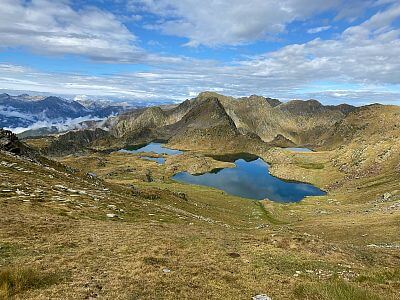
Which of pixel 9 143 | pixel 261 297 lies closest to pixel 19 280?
pixel 261 297

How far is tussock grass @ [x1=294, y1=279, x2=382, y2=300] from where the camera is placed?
1559cm

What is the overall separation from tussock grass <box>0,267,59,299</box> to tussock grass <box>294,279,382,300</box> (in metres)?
12.3

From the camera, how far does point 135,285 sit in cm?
1720

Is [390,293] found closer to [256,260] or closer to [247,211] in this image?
[256,260]

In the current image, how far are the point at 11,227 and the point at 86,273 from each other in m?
10.5

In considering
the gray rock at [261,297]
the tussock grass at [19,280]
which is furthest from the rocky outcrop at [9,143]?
the gray rock at [261,297]

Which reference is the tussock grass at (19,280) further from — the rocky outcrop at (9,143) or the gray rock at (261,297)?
the rocky outcrop at (9,143)

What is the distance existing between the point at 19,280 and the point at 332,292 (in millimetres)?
14501

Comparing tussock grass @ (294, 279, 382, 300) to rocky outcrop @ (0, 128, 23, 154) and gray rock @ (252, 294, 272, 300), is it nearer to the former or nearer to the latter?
gray rock @ (252, 294, 272, 300)

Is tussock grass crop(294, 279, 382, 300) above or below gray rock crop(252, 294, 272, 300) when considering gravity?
above

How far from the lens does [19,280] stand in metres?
15.4

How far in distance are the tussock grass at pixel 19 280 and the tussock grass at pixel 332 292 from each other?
12.3 metres

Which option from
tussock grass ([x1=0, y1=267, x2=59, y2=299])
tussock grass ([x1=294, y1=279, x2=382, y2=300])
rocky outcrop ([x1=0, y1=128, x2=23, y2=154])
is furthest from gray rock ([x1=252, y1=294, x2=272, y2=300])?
rocky outcrop ([x1=0, y1=128, x2=23, y2=154])

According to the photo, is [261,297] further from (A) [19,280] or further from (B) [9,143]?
(B) [9,143]
